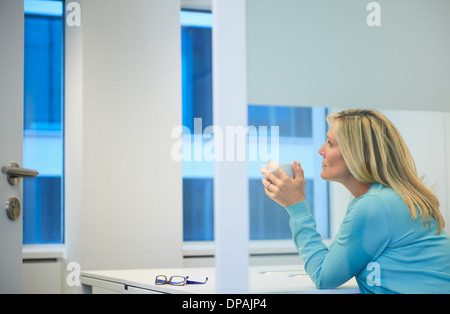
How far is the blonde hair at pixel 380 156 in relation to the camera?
136cm

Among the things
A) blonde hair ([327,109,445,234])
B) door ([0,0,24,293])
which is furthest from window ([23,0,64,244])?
blonde hair ([327,109,445,234])

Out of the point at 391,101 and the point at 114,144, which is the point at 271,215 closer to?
the point at 391,101

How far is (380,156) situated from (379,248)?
0.78ft

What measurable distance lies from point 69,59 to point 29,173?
1835 mm

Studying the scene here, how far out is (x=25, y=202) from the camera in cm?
369

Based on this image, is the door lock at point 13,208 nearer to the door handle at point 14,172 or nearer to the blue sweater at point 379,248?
the door handle at point 14,172

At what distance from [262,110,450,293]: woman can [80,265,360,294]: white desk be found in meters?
0.03

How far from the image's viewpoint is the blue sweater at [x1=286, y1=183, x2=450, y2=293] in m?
1.33

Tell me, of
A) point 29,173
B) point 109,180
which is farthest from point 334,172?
point 109,180

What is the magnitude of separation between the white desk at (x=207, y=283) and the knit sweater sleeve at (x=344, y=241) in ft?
0.11

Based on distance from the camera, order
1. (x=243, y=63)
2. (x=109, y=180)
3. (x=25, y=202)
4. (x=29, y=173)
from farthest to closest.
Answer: (x=25, y=202)
(x=109, y=180)
(x=29, y=173)
(x=243, y=63)

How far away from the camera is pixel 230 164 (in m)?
1.31

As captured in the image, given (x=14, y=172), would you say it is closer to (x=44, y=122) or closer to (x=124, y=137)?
(x=124, y=137)

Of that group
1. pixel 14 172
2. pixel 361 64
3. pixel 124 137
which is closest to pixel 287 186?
pixel 361 64
